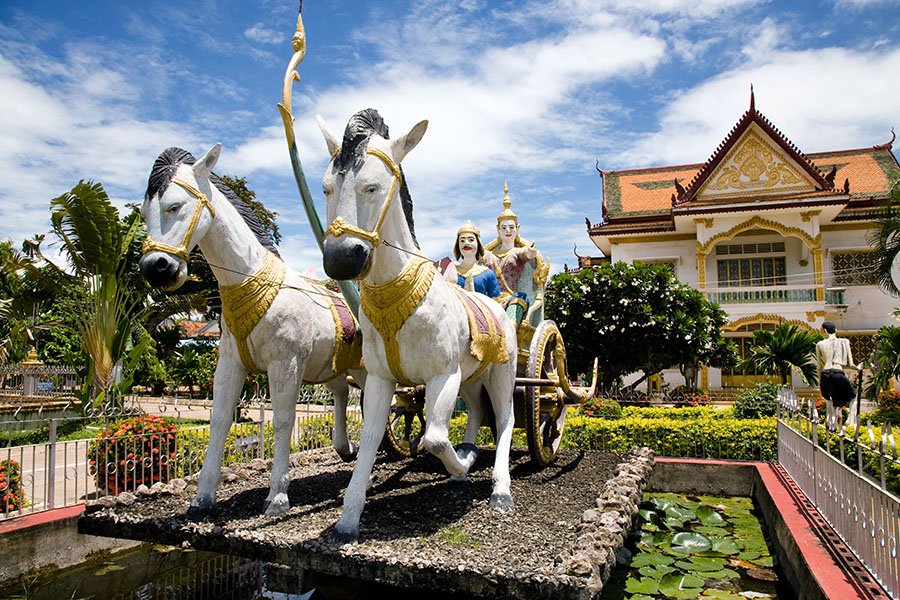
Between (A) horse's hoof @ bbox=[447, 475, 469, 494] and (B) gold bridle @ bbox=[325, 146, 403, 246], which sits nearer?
(B) gold bridle @ bbox=[325, 146, 403, 246]

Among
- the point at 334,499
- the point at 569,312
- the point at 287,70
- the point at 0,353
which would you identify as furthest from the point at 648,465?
the point at 0,353

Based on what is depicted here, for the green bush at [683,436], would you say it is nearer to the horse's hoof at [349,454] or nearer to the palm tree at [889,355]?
the horse's hoof at [349,454]

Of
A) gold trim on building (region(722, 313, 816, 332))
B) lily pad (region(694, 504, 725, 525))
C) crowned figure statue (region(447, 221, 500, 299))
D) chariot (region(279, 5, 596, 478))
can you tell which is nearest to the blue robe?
crowned figure statue (region(447, 221, 500, 299))

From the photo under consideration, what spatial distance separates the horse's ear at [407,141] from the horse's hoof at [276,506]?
7.28 ft

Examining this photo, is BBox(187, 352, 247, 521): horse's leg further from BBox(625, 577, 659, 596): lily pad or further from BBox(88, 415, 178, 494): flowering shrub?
BBox(625, 577, 659, 596): lily pad

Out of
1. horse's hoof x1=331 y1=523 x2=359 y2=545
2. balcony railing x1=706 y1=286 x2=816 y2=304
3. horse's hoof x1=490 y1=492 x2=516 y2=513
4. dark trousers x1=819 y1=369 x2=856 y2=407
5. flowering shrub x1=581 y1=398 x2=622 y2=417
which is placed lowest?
flowering shrub x1=581 y1=398 x2=622 y2=417

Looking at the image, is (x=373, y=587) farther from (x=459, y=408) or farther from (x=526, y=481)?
(x=459, y=408)

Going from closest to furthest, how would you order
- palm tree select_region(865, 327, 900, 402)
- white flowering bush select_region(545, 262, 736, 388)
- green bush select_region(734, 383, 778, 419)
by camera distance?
green bush select_region(734, 383, 778, 419), palm tree select_region(865, 327, 900, 402), white flowering bush select_region(545, 262, 736, 388)

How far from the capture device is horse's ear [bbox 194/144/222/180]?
3.68 m

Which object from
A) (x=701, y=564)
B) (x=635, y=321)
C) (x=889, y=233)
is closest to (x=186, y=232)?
(x=701, y=564)

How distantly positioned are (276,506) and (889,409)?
12292mm

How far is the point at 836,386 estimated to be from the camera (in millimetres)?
7934

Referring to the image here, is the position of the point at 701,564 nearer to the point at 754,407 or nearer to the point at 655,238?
the point at 754,407

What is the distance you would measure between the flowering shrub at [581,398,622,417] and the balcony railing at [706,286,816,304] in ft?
36.2
